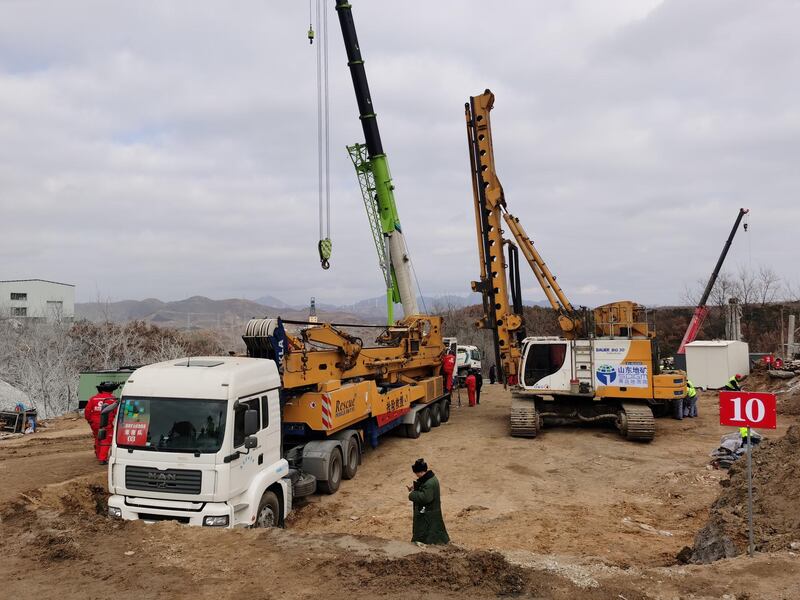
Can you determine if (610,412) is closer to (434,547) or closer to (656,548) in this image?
(656,548)

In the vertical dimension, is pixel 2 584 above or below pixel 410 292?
below

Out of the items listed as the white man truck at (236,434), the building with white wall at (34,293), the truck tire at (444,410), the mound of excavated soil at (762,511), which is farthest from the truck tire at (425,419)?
the building with white wall at (34,293)

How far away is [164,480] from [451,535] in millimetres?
3996

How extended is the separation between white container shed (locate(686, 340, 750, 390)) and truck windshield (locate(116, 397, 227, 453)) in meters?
24.6

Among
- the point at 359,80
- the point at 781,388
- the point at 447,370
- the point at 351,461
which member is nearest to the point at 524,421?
the point at 447,370

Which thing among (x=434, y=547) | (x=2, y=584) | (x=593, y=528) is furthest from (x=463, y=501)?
(x=2, y=584)

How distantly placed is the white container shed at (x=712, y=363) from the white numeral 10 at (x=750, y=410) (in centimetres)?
2107

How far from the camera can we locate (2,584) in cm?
507

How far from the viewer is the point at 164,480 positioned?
6.70 meters

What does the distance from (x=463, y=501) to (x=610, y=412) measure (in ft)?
22.6

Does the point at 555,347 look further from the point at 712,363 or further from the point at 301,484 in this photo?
the point at 712,363

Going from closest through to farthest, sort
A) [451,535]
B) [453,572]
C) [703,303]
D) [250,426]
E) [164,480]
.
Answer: [453,572] < [164,480] < [250,426] < [451,535] < [703,303]

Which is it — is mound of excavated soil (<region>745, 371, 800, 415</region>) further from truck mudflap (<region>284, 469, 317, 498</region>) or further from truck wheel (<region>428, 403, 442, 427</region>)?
truck mudflap (<region>284, 469, 317, 498</region>)

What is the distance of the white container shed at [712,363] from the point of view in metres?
25.0
